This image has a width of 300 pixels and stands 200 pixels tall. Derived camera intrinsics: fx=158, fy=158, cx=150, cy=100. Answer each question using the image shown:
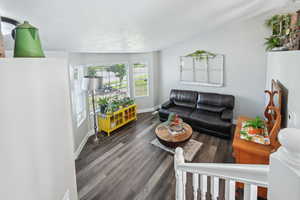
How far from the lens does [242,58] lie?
4.25 metres

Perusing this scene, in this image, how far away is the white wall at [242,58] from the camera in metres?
4.01

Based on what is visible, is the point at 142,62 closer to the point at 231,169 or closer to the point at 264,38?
the point at 264,38

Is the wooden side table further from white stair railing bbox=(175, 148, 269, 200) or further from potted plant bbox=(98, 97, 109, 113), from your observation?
potted plant bbox=(98, 97, 109, 113)

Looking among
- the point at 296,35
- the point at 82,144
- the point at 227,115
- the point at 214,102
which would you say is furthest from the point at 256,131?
the point at 82,144

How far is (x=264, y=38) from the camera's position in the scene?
3871mm

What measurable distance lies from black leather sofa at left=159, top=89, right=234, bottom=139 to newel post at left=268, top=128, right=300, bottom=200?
3386 mm

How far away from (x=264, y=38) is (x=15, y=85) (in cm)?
486

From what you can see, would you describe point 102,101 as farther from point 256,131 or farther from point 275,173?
point 275,173

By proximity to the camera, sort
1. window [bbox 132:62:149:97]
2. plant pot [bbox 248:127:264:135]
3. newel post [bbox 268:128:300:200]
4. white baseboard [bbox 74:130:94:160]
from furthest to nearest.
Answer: window [bbox 132:62:149:97], white baseboard [bbox 74:130:94:160], plant pot [bbox 248:127:264:135], newel post [bbox 268:128:300:200]

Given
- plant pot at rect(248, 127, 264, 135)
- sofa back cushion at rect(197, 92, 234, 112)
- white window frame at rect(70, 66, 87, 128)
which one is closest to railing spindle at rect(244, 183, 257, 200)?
plant pot at rect(248, 127, 264, 135)

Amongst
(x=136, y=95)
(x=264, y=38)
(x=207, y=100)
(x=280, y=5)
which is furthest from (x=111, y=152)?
(x=280, y=5)

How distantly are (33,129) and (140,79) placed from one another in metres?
4.87

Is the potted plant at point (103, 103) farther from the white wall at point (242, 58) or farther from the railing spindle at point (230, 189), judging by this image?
the railing spindle at point (230, 189)

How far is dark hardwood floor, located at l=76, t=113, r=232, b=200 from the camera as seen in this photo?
2.38m
